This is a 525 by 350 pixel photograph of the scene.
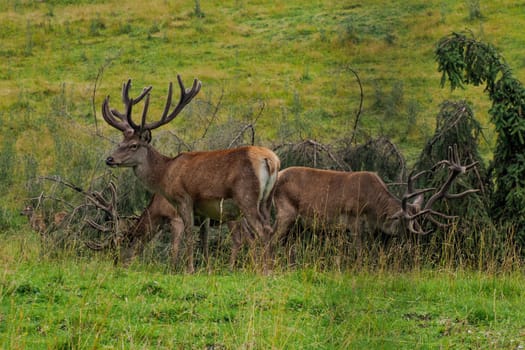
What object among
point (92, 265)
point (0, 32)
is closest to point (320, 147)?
point (92, 265)

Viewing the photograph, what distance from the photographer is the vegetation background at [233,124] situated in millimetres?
5180

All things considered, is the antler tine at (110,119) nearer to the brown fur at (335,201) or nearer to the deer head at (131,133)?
the deer head at (131,133)

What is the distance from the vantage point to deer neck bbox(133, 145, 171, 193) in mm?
10758

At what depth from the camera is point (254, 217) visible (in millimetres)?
9750

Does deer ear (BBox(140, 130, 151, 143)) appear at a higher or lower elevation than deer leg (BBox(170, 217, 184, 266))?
higher

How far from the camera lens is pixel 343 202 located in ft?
35.3

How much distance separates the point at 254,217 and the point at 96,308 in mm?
3932

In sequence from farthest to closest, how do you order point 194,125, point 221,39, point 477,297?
1. point 221,39
2. point 194,125
3. point 477,297

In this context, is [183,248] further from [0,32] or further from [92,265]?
[0,32]

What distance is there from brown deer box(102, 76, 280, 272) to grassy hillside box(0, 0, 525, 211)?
2.14 meters

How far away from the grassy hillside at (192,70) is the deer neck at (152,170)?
242cm

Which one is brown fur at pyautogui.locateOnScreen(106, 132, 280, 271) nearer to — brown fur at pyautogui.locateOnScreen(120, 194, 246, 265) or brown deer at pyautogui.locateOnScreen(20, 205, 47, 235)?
brown fur at pyautogui.locateOnScreen(120, 194, 246, 265)

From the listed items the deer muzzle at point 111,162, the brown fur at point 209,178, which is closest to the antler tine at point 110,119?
the brown fur at point 209,178

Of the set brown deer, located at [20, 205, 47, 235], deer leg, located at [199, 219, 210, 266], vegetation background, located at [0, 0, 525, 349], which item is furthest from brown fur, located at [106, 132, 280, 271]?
brown deer, located at [20, 205, 47, 235]
